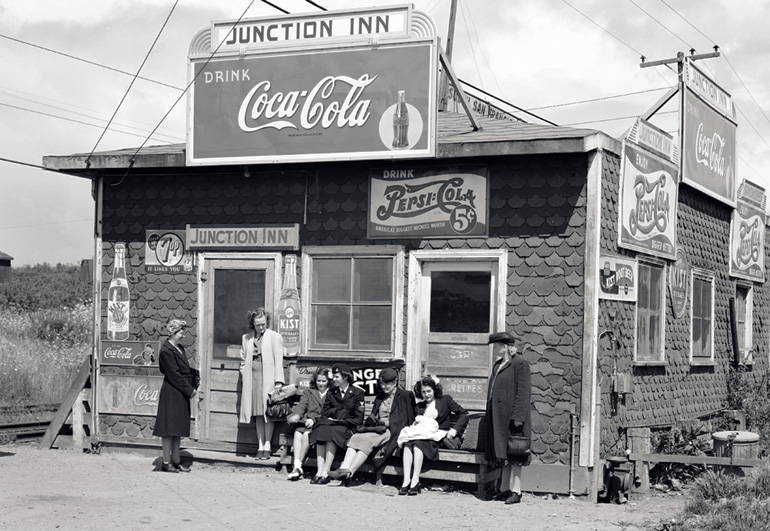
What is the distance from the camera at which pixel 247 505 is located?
986cm

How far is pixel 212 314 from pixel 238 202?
1.44 meters

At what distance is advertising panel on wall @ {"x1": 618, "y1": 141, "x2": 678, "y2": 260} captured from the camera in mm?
11938

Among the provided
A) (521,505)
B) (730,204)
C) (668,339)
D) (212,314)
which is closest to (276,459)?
(212,314)

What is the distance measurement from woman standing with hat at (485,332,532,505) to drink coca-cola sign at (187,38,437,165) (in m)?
2.48

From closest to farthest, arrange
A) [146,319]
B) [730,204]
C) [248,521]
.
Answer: [248,521] < [146,319] < [730,204]

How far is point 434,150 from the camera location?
1137cm

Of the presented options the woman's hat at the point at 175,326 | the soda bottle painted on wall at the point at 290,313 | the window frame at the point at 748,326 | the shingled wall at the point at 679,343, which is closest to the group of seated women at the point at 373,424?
→ the soda bottle painted on wall at the point at 290,313

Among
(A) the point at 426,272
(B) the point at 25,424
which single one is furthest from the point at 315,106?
(B) the point at 25,424

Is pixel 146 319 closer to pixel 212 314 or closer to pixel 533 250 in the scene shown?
Answer: pixel 212 314

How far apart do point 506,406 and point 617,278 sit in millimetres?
2200

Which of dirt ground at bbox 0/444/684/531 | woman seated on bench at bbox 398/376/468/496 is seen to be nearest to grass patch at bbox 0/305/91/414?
dirt ground at bbox 0/444/684/531

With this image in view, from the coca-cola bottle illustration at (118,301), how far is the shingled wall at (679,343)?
20.0ft

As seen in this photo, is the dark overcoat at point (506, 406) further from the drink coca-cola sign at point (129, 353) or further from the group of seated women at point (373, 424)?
the drink coca-cola sign at point (129, 353)

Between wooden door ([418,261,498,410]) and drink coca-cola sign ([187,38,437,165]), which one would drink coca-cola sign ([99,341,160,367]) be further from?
wooden door ([418,261,498,410])
